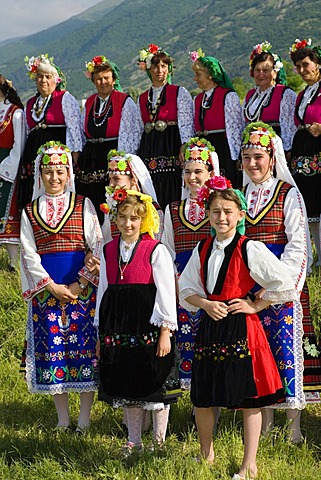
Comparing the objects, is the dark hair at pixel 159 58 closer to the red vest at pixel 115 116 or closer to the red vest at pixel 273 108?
the red vest at pixel 115 116

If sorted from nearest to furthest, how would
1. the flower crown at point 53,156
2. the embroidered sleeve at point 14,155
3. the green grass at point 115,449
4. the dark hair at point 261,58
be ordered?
the green grass at point 115,449 < the flower crown at point 53,156 < the dark hair at point 261,58 < the embroidered sleeve at point 14,155

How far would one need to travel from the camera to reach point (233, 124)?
6105mm

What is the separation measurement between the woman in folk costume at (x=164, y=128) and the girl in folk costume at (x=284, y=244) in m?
1.89

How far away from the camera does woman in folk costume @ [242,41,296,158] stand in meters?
5.89

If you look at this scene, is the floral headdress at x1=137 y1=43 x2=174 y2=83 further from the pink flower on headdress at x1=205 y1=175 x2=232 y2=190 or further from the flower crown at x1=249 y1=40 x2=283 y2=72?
the pink flower on headdress at x1=205 y1=175 x2=232 y2=190

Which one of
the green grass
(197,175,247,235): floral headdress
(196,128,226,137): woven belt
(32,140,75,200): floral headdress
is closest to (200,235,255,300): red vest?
(197,175,247,235): floral headdress

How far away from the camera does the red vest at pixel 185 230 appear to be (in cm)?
447

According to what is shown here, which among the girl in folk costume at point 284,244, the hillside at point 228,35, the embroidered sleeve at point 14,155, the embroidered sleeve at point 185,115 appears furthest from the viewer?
the hillside at point 228,35

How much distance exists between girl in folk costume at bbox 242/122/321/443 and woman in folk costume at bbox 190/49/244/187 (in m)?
1.73

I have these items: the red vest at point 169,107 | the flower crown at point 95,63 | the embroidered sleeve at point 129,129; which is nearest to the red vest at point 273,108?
the red vest at point 169,107

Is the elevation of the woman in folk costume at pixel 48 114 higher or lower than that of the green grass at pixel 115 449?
higher

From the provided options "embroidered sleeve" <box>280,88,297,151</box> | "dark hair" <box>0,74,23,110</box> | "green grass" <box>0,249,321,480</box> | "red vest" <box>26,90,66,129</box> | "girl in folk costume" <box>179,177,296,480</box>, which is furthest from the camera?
"dark hair" <box>0,74,23,110</box>

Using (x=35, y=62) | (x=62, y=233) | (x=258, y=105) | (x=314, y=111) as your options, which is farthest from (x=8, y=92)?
(x=314, y=111)

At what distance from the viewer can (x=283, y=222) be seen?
421 cm
